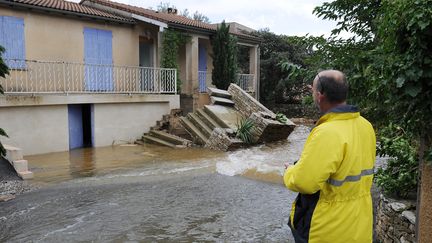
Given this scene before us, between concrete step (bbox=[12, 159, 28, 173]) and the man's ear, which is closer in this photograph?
the man's ear

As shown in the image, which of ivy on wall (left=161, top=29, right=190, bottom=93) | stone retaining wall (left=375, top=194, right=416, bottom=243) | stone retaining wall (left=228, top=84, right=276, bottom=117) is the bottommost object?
stone retaining wall (left=375, top=194, right=416, bottom=243)

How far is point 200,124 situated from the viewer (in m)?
12.6

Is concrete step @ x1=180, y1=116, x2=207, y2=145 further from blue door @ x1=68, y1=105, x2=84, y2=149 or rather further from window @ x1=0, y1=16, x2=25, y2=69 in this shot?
window @ x1=0, y1=16, x2=25, y2=69

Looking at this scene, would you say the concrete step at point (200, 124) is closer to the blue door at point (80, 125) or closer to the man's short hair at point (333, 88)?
the blue door at point (80, 125)

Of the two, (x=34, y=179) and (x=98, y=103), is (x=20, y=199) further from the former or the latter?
(x=98, y=103)

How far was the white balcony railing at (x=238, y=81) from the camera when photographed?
16703 mm

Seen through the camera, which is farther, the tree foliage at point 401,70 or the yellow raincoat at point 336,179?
the tree foliage at point 401,70

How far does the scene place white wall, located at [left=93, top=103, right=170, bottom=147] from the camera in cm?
1218

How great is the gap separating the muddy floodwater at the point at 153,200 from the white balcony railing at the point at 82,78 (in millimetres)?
2481

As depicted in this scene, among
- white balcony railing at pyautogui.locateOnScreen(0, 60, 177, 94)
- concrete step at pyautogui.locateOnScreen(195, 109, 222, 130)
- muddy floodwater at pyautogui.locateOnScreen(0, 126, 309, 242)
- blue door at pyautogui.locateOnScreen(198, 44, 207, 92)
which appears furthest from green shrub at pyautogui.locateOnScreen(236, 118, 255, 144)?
blue door at pyautogui.locateOnScreen(198, 44, 207, 92)

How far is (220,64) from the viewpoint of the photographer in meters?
16.0

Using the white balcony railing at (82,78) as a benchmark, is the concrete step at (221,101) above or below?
below

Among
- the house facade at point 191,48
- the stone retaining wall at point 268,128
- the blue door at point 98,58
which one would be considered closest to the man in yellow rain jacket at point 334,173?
the stone retaining wall at point 268,128

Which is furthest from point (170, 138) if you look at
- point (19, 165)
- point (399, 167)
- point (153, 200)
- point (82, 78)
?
point (399, 167)
